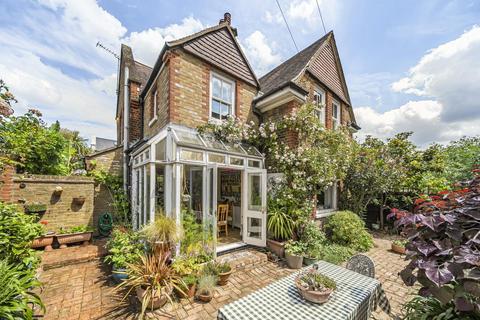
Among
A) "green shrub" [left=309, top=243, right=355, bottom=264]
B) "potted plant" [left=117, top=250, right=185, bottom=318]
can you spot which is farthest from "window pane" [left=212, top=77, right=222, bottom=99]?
"green shrub" [left=309, top=243, right=355, bottom=264]

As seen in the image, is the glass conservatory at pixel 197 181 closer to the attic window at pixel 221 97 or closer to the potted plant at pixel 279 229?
the potted plant at pixel 279 229

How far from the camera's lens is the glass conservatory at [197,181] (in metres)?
5.36

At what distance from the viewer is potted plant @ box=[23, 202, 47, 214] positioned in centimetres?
691

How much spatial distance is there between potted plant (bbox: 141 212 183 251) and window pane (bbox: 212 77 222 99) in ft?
16.0

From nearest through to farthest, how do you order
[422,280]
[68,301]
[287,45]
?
[422,280] < [68,301] < [287,45]

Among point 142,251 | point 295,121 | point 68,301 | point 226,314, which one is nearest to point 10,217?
point 68,301

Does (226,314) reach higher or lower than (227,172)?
lower

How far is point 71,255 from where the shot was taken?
6.27m

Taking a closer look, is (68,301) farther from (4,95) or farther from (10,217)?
(4,95)

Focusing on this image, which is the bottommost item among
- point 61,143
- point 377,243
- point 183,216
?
point 377,243

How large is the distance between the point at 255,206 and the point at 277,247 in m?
1.57

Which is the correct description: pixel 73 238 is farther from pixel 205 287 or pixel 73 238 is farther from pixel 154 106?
pixel 205 287

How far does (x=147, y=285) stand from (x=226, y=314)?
245 cm

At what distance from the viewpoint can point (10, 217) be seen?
154 inches
